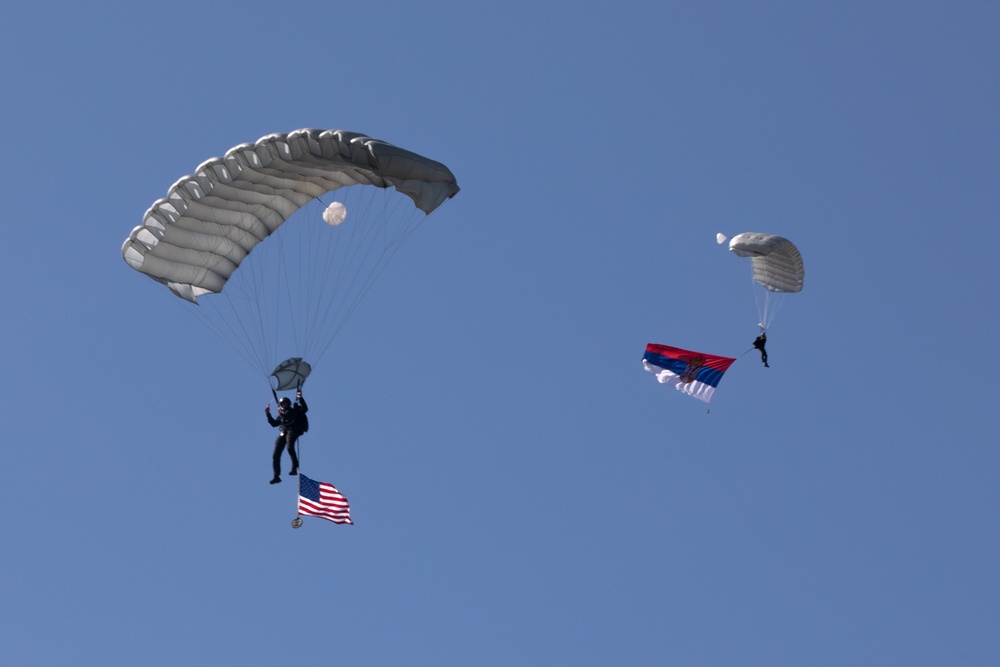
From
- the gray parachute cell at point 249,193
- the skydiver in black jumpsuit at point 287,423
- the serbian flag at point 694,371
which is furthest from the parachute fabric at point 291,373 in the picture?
the serbian flag at point 694,371

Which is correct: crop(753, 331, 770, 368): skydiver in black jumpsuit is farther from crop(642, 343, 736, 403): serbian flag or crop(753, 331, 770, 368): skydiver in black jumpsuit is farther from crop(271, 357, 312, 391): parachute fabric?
crop(271, 357, 312, 391): parachute fabric

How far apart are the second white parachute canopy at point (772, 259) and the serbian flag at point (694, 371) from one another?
210 centimetres

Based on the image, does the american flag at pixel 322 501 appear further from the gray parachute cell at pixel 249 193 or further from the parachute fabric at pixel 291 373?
the gray parachute cell at pixel 249 193

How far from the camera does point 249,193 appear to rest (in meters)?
34.8

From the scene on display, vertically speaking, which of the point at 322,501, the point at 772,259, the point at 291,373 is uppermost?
the point at 772,259

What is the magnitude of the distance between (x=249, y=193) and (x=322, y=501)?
19.3ft

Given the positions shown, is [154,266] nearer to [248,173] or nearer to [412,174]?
[248,173]

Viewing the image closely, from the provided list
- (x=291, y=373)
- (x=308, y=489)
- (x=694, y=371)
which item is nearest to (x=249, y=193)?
(x=291, y=373)

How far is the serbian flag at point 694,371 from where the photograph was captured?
40.4m

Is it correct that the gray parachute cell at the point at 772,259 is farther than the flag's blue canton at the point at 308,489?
Yes

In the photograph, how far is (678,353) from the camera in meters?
40.4

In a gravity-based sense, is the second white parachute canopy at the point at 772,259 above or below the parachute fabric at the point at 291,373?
above

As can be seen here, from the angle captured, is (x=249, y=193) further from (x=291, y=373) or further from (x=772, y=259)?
(x=772, y=259)

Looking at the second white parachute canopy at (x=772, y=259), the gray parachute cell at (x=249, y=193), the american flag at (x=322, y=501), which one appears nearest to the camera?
the gray parachute cell at (x=249, y=193)
